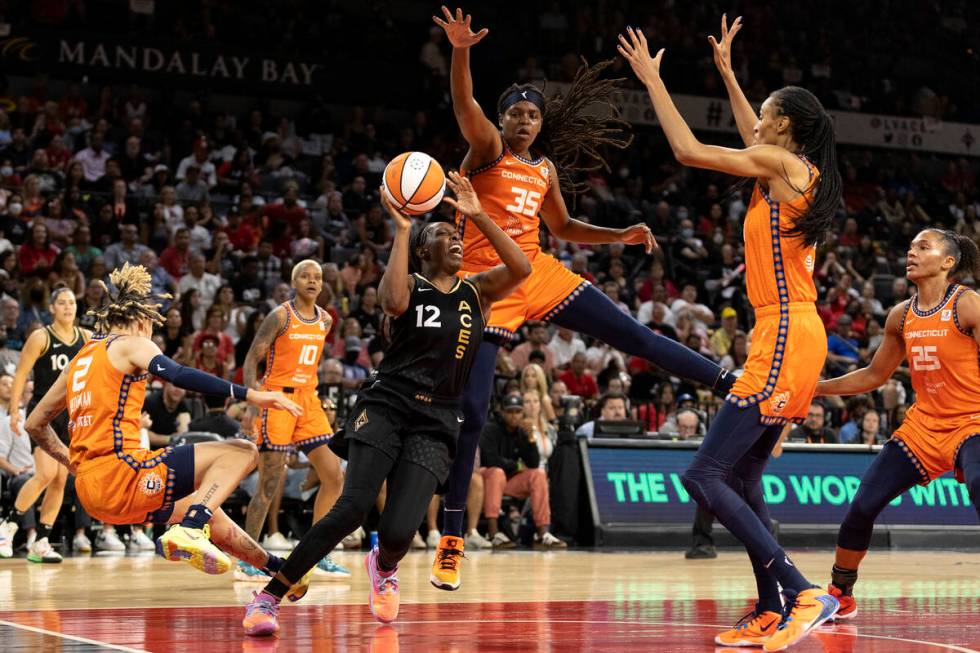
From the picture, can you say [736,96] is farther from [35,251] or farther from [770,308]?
[35,251]

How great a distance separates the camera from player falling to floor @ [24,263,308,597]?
680 cm

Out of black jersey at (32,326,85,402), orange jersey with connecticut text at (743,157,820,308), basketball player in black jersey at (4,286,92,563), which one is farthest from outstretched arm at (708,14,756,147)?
black jersey at (32,326,85,402)

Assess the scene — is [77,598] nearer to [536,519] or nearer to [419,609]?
[419,609]

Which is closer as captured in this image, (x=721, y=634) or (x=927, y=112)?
(x=721, y=634)

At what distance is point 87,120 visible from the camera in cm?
1853

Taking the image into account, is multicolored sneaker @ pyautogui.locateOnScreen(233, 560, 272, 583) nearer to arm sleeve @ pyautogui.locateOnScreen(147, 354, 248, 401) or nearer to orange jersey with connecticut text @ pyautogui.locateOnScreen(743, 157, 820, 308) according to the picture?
arm sleeve @ pyautogui.locateOnScreen(147, 354, 248, 401)

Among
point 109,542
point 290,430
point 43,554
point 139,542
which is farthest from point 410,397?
point 139,542

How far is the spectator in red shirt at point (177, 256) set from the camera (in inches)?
606

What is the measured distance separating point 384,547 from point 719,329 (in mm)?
12068

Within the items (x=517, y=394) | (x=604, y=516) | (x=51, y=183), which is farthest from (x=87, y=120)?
(x=604, y=516)

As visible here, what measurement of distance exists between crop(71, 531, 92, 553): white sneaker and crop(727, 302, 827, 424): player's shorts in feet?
25.3

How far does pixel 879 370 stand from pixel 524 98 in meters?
2.36

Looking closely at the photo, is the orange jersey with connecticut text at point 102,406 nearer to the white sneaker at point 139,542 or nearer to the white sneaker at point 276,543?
the white sneaker at point 276,543

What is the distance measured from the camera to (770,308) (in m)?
5.94
